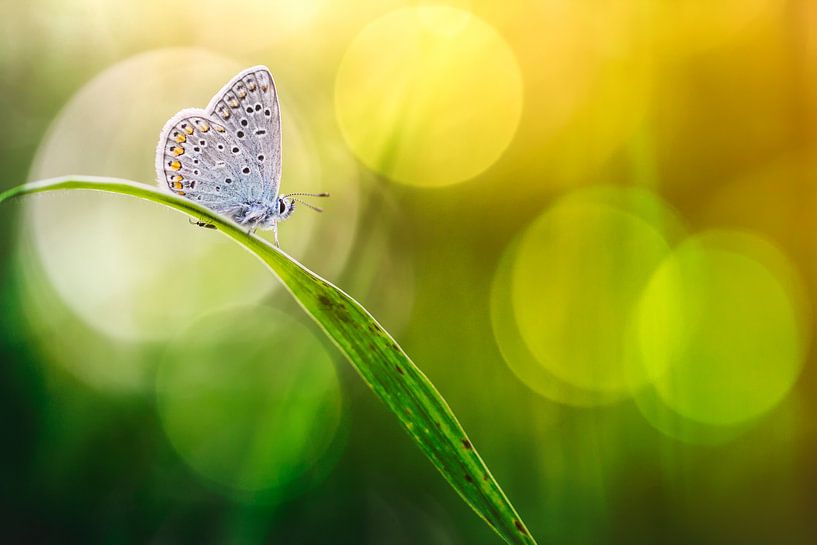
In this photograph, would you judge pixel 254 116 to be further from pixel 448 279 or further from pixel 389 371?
pixel 448 279

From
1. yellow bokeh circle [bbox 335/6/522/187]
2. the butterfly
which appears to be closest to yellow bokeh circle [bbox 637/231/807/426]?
yellow bokeh circle [bbox 335/6/522/187]

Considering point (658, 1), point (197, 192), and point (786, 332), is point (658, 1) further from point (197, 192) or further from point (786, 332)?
point (197, 192)

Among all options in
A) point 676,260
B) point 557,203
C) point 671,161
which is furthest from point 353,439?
point 671,161

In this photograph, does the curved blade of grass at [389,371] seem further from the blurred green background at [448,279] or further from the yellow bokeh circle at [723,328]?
the yellow bokeh circle at [723,328]

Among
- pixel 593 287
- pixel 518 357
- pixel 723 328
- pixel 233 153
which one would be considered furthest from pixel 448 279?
pixel 233 153

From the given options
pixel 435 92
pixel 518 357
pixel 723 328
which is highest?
pixel 435 92

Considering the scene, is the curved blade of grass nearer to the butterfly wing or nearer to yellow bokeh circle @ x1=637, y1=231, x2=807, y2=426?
the butterfly wing
